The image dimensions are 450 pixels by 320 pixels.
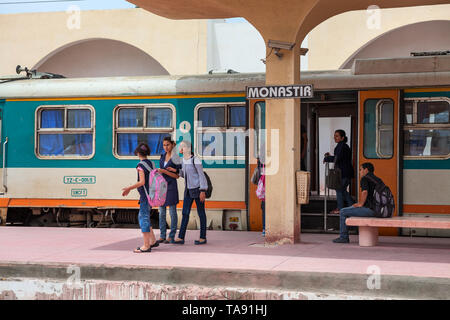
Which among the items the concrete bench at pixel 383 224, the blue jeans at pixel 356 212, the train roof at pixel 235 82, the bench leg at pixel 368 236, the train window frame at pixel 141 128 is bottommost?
the bench leg at pixel 368 236

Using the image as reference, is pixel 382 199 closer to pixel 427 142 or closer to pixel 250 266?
pixel 427 142

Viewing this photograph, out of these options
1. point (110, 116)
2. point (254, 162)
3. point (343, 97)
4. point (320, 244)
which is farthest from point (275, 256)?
point (110, 116)

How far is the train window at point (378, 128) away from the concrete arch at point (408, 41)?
985cm

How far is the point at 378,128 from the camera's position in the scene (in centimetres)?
A: 1291

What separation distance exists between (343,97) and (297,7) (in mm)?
2724

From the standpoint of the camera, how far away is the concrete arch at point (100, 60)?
25.5m

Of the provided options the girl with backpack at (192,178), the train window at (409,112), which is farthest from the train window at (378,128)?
the girl with backpack at (192,178)

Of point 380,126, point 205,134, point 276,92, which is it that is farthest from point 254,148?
point 380,126

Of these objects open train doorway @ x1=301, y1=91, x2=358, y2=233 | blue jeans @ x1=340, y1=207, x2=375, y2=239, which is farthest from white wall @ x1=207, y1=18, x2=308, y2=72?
blue jeans @ x1=340, y1=207, x2=375, y2=239

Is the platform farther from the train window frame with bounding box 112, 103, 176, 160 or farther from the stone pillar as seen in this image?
the train window frame with bounding box 112, 103, 176, 160

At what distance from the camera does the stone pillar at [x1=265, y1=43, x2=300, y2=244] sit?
11.6 metres

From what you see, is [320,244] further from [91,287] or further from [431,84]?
[91,287]

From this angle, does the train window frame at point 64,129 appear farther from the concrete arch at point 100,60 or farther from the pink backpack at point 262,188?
the concrete arch at point 100,60

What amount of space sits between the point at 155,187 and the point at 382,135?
4.46 metres
